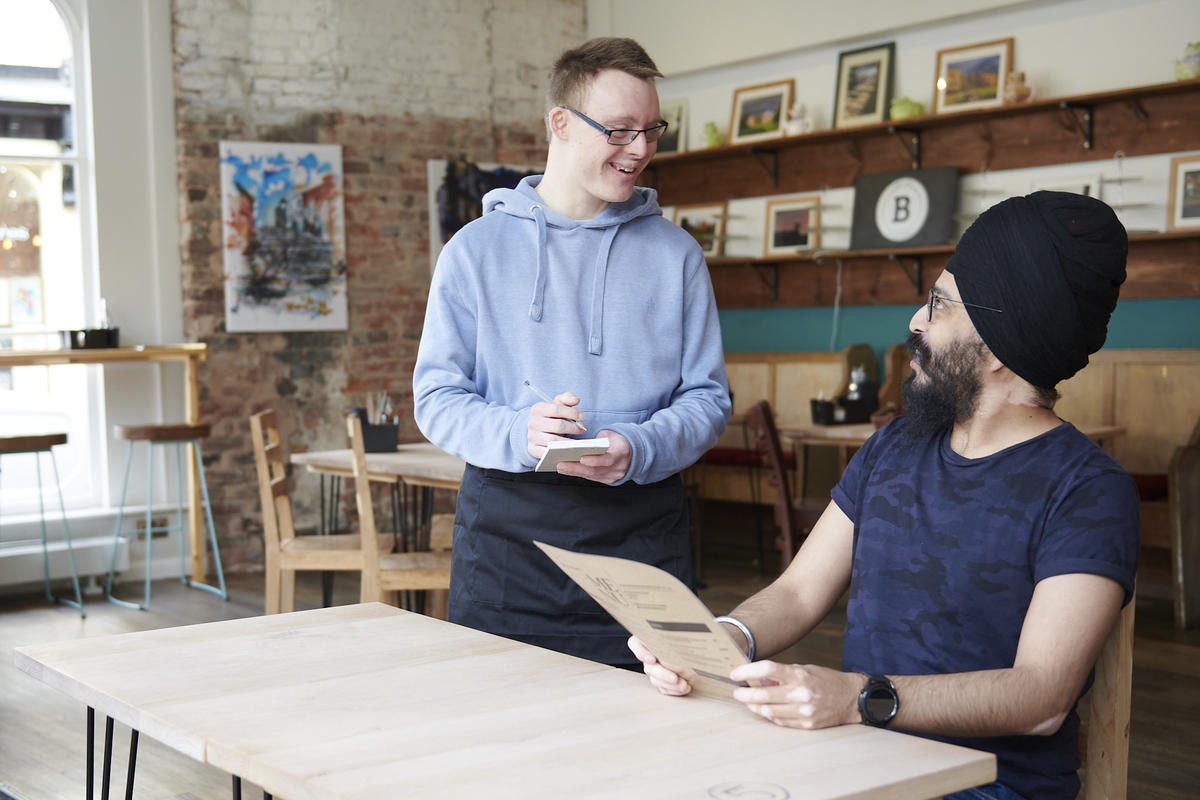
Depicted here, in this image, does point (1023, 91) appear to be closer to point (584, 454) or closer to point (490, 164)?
point (490, 164)

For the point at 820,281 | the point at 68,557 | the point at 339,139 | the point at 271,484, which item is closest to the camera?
the point at 271,484

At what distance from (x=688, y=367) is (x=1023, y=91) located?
16.1ft

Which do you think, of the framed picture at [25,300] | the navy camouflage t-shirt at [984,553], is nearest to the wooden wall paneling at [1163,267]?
the navy camouflage t-shirt at [984,553]

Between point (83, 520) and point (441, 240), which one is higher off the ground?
point (441, 240)

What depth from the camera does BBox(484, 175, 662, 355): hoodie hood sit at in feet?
6.68

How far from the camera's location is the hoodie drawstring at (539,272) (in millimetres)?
2031

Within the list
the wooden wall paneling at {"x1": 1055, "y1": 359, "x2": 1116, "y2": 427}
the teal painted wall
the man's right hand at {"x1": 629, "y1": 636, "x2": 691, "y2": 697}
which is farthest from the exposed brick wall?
the man's right hand at {"x1": 629, "y1": 636, "x2": 691, "y2": 697}

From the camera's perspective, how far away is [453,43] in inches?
302

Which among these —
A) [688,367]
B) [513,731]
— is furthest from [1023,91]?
[513,731]

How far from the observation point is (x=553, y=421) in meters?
1.82

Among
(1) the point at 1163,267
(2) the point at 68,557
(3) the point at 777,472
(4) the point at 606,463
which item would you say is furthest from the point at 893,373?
(4) the point at 606,463

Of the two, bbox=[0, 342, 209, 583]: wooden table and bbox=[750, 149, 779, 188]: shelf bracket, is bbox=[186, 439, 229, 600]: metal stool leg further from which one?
bbox=[750, 149, 779, 188]: shelf bracket

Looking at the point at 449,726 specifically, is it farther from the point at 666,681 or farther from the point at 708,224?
the point at 708,224

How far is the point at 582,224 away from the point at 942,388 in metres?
0.71
